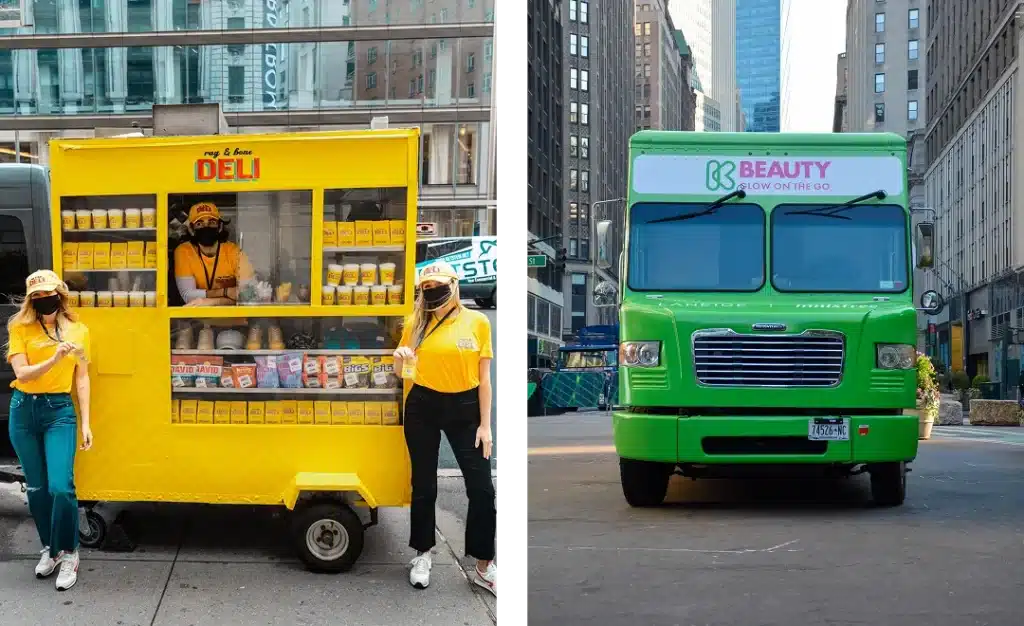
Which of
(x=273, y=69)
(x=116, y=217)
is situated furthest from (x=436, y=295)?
(x=273, y=69)

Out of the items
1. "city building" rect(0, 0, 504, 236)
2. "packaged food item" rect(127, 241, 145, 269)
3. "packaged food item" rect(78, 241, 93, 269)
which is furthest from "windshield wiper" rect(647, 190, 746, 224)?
"city building" rect(0, 0, 504, 236)

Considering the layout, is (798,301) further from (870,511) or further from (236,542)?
(236,542)

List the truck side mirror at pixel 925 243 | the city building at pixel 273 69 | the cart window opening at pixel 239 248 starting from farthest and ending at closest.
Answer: the city building at pixel 273 69 < the truck side mirror at pixel 925 243 < the cart window opening at pixel 239 248

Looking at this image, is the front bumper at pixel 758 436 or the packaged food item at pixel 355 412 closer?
the packaged food item at pixel 355 412

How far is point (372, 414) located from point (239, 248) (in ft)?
3.28

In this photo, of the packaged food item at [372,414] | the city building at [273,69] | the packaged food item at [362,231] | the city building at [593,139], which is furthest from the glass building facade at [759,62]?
the city building at [273,69]

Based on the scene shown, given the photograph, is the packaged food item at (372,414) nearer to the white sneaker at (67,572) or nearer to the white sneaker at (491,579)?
the white sneaker at (491,579)

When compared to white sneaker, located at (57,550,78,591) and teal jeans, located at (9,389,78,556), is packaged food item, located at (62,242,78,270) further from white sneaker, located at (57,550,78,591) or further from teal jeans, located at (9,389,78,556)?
white sneaker, located at (57,550,78,591)

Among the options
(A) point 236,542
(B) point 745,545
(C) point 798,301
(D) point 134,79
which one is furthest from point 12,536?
(D) point 134,79

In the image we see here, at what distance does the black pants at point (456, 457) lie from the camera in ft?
16.1

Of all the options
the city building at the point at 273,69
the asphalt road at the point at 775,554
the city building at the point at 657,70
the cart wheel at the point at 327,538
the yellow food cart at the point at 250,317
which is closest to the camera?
the asphalt road at the point at 775,554

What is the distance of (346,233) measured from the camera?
5164mm

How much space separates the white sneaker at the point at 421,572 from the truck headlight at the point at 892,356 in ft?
9.86

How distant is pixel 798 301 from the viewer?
6695 millimetres
